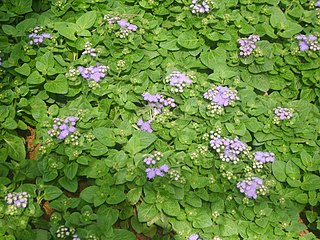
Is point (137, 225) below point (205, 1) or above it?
below

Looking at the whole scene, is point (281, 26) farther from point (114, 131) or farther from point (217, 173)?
point (114, 131)

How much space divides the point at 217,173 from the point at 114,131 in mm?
1104

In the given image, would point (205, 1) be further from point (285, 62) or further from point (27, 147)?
Result: point (27, 147)

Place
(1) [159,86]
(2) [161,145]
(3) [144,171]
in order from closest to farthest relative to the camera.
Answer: (3) [144,171]
(2) [161,145]
(1) [159,86]

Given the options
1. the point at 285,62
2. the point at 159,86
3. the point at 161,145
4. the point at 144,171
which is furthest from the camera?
the point at 285,62

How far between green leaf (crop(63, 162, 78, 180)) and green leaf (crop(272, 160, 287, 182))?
1.99 metres

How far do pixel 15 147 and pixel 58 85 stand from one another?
772mm

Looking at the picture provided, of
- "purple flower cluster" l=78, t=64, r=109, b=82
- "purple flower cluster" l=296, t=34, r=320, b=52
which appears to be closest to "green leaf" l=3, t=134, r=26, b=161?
"purple flower cluster" l=78, t=64, r=109, b=82

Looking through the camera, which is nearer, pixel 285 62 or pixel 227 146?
pixel 227 146

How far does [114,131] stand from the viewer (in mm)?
4785

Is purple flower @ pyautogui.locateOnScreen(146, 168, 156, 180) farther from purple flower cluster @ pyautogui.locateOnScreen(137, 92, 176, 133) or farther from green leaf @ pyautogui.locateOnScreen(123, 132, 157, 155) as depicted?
purple flower cluster @ pyautogui.locateOnScreen(137, 92, 176, 133)

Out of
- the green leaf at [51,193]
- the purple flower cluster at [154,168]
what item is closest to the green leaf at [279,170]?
the purple flower cluster at [154,168]

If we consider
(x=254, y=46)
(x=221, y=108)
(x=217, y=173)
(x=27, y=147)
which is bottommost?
(x=27, y=147)

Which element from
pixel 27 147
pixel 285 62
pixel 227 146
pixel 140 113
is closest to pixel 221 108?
pixel 227 146
